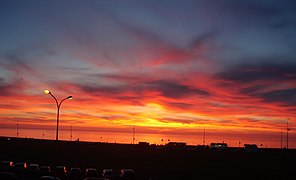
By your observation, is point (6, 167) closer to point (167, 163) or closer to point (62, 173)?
point (62, 173)

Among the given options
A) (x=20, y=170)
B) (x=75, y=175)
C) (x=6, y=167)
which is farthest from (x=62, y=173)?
(x=6, y=167)

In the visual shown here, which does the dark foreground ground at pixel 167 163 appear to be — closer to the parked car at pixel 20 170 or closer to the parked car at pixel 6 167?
the parked car at pixel 20 170

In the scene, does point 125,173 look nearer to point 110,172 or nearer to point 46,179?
point 110,172

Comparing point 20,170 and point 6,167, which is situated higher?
point 6,167

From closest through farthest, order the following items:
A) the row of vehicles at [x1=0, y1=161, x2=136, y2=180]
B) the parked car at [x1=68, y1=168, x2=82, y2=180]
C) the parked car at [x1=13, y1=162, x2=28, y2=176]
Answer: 1. the row of vehicles at [x1=0, y1=161, x2=136, y2=180]
2. the parked car at [x1=68, y1=168, x2=82, y2=180]
3. the parked car at [x1=13, y1=162, x2=28, y2=176]

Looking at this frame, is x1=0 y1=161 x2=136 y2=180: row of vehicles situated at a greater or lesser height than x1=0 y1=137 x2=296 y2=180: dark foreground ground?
greater

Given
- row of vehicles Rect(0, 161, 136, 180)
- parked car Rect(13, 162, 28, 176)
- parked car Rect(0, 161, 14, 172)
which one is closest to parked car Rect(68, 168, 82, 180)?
row of vehicles Rect(0, 161, 136, 180)

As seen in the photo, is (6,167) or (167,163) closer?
(6,167)

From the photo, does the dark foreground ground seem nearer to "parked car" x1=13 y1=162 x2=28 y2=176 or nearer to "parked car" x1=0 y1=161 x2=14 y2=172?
"parked car" x1=13 y1=162 x2=28 y2=176

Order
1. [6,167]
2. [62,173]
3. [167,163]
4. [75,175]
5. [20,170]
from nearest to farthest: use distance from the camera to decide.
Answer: [75,175], [62,173], [6,167], [20,170], [167,163]

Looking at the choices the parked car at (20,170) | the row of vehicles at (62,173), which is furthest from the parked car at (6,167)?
the parked car at (20,170)

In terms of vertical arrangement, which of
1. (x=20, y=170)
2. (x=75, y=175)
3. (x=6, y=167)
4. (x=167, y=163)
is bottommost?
(x=167, y=163)

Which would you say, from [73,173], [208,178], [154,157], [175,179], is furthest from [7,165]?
[154,157]

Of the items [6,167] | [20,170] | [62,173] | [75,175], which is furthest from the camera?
[20,170]
